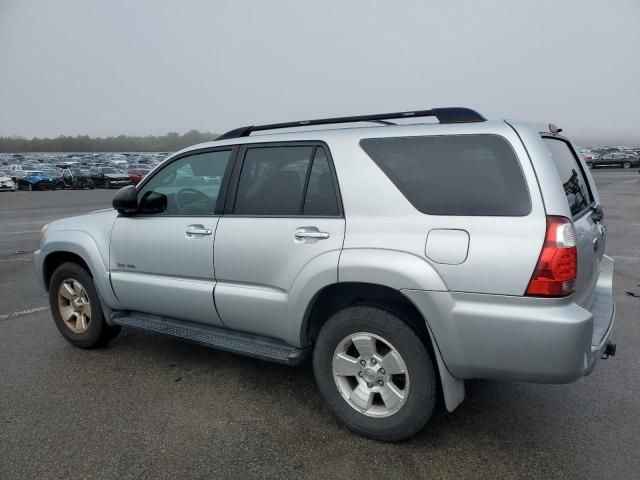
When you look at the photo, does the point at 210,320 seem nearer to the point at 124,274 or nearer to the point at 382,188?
the point at 124,274

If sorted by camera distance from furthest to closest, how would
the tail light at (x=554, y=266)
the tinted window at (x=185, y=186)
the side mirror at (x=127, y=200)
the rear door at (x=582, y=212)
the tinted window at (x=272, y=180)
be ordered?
the side mirror at (x=127, y=200), the tinted window at (x=185, y=186), the tinted window at (x=272, y=180), the rear door at (x=582, y=212), the tail light at (x=554, y=266)

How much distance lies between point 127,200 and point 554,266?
9.73 feet

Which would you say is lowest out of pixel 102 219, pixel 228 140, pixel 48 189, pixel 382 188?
pixel 48 189

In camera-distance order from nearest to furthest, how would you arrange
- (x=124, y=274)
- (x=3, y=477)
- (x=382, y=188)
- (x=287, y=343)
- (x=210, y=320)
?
(x=3, y=477)
(x=382, y=188)
(x=287, y=343)
(x=210, y=320)
(x=124, y=274)

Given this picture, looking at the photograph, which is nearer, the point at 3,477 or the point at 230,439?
the point at 3,477

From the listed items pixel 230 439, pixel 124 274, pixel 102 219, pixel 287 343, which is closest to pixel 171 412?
pixel 230 439

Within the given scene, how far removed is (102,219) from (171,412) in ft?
5.80

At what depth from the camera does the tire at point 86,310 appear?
4.35m

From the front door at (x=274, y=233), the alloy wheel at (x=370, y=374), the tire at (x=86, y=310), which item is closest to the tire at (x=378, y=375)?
the alloy wheel at (x=370, y=374)

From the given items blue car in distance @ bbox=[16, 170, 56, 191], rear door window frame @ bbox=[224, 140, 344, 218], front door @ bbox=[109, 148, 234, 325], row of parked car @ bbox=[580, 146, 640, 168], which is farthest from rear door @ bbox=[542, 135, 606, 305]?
row of parked car @ bbox=[580, 146, 640, 168]

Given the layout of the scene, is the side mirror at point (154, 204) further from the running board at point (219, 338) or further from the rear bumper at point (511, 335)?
the rear bumper at point (511, 335)

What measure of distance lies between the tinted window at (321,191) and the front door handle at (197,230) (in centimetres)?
75

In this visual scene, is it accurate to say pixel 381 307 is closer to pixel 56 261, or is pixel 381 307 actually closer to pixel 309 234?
pixel 309 234

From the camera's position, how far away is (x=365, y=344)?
9.63ft
